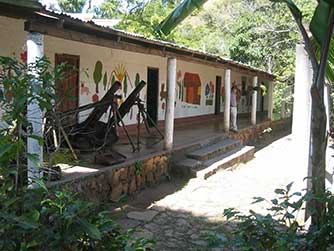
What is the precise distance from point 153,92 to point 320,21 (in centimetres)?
1061

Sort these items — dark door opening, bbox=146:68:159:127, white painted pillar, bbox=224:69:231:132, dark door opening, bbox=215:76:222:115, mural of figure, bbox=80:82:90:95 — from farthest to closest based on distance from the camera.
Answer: dark door opening, bbox=215:76:222:115 < dark door opening, bbox=146:68:159:127 < white painted pillar, bbox=224:69:231:132 < mural of figure, bbox=80:82:90:95

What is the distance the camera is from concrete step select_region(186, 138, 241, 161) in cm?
1011

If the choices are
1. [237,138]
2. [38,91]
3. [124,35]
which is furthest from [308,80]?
[237,138]

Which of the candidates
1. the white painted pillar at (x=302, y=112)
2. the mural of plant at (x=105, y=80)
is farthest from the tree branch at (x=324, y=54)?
the mural of plant at (x=105, y=80)

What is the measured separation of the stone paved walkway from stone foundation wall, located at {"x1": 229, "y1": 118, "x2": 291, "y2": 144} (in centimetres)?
288

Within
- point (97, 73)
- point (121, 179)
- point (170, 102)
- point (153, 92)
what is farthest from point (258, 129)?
point (121, 179)

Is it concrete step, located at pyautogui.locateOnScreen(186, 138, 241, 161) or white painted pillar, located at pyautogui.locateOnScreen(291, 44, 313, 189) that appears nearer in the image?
white painted pillar, located at pyautogui.locateOnScreen(291, 44, 313, 189)

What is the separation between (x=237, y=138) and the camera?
1391 cm

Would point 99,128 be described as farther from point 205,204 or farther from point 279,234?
point 279,234

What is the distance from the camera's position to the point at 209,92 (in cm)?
1809

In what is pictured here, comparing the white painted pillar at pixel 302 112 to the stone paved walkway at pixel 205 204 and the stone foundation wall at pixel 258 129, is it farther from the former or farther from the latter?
the stone foundation wall at pixel 258 129

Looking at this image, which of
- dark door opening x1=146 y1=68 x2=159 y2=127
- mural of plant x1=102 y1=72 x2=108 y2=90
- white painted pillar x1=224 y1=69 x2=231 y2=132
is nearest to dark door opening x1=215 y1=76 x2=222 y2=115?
white painted pillar x1=224 y1=69 x2=231 y2=132

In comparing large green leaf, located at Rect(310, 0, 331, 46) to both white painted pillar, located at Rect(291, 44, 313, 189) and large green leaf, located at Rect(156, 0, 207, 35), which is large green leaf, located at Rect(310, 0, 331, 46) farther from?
white painted pillar, located at Rect(291, 44, 313, 189)

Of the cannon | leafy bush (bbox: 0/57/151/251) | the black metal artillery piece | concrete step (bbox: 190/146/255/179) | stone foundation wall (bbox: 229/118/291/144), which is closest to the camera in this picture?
leafy bush (bbox: 0/57/151/251)
